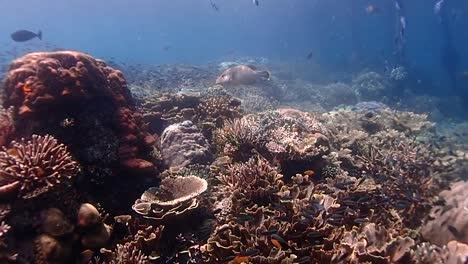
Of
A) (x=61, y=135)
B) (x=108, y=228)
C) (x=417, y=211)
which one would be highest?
(x=61, y=135)

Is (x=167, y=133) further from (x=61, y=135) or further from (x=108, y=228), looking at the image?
(x=108, y=228)

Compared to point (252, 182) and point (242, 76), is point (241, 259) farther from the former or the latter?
point (242, 76)

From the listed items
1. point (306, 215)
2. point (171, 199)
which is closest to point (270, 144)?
point (171, 199)

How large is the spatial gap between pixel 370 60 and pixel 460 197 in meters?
44.7

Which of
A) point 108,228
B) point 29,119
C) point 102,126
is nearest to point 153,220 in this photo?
point 108,228

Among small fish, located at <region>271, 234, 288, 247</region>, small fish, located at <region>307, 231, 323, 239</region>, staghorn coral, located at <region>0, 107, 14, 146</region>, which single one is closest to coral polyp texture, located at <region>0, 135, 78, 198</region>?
staghorn coral, located at <region>0, 107, 14, 146</region>

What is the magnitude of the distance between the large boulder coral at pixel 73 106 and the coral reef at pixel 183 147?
1.44 metres

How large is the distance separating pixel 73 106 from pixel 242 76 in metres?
9.91

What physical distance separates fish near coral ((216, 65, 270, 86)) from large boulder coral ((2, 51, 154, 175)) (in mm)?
9028

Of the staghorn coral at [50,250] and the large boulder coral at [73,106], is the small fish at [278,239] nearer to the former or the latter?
the staghorn coral at [50,250]

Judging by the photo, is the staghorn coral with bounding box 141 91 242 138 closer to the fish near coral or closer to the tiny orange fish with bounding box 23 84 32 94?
the fish near coral

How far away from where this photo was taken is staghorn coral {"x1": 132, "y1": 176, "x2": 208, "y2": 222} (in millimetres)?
Result: 5512

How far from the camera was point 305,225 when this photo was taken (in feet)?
16.3

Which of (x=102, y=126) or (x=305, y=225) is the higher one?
(x=102, y=126)
